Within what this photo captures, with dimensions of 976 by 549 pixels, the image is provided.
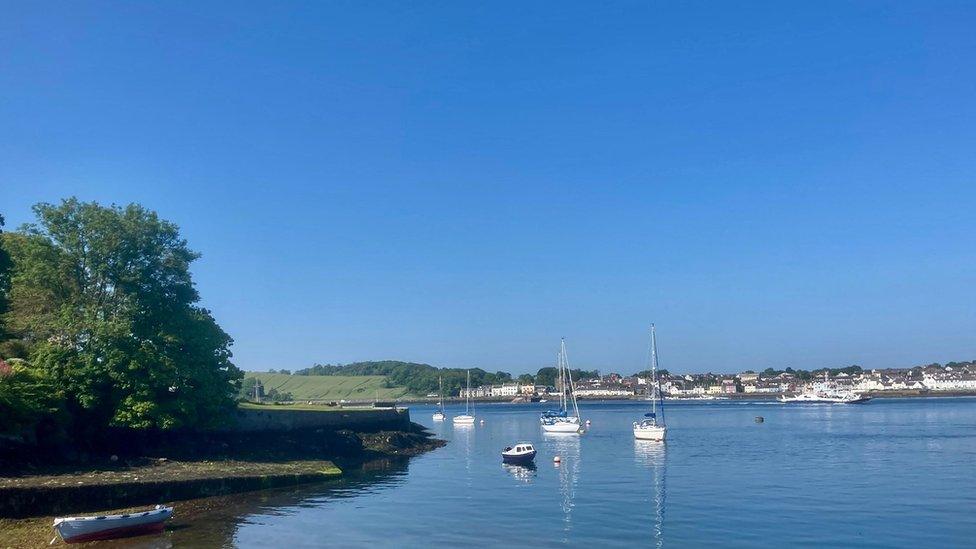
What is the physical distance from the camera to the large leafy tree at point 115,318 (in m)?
47.1

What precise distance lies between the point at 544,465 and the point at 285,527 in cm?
3233

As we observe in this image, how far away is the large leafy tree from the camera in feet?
155

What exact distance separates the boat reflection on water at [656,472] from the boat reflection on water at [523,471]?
9.13 meters

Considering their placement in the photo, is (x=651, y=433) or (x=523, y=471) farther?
(x=651, y=433)

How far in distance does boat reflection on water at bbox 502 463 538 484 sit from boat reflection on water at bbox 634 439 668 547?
29.9 feet

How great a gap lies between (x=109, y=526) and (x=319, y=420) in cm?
3531

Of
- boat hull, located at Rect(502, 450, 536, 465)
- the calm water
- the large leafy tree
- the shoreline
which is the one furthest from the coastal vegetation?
boat hull, located at Rect(502, 450, 536, 465)

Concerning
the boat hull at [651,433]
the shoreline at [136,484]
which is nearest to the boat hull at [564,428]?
→ the boat hull at [651,433]

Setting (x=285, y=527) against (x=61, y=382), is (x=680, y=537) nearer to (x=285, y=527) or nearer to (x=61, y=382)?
(x=285, y=527)

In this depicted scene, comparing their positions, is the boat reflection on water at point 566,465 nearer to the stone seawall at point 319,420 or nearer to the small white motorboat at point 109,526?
the stone seawall at point 319,420

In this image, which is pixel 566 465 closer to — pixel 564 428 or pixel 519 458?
pixel 519 458

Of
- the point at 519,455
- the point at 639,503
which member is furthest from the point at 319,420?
the point at 639,503

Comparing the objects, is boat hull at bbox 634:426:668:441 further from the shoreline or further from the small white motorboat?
the small white motorboat

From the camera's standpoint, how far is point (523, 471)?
62094 mm
